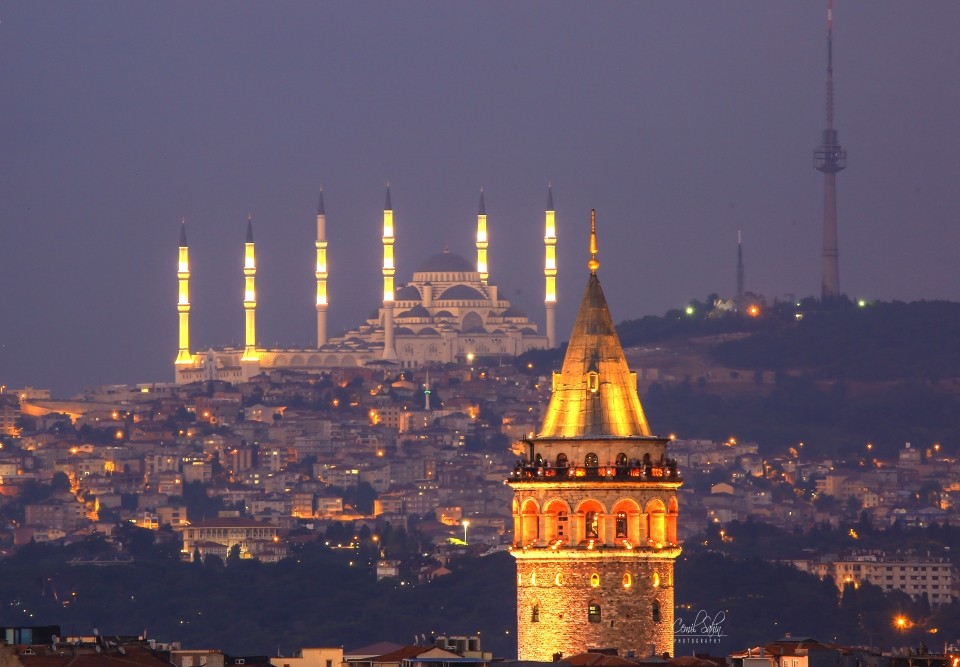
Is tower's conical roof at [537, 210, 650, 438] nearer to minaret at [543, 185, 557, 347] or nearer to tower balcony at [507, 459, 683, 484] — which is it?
tower balcony at [507, 459, 683, 484]

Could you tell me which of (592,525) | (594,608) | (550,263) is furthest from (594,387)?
(550,263)

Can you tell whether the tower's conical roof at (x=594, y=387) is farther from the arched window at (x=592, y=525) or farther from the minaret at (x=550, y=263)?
the minaret at (x=550, y=263)

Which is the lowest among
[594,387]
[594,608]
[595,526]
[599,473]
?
[594,608]

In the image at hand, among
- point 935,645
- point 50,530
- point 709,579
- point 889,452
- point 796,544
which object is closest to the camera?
point 935,645

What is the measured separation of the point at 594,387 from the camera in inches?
1229

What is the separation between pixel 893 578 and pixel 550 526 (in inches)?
4026

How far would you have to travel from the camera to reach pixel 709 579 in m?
115

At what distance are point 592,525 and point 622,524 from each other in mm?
228

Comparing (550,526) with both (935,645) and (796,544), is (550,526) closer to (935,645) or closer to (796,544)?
(935,645)

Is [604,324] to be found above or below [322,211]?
below

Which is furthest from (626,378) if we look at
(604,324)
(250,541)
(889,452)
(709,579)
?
(889,452)

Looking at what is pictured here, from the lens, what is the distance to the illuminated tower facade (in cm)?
3066

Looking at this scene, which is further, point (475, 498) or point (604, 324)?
point (475, 498)

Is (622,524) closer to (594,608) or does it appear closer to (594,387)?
(594,608)
